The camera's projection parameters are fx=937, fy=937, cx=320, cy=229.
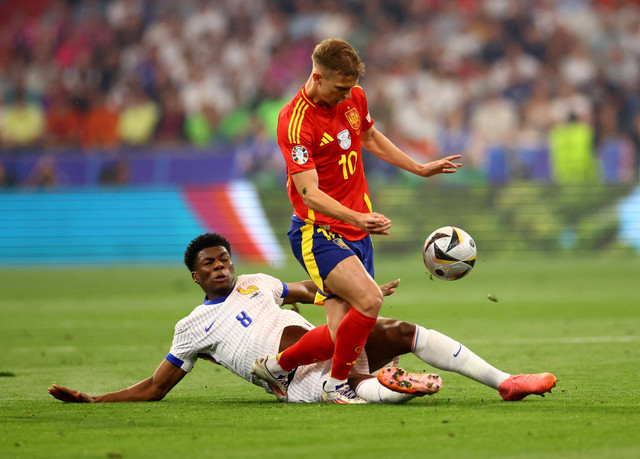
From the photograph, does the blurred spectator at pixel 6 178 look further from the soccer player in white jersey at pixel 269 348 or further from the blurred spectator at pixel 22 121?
the soccer player in white jersey at pixel 269 348

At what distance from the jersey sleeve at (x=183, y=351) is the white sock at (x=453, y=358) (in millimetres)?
1432

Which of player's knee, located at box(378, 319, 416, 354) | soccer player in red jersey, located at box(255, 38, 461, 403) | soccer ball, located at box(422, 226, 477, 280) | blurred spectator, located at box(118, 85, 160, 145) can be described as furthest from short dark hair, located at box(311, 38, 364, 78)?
blurred spectator, located at box(118, 85, 160, 145)

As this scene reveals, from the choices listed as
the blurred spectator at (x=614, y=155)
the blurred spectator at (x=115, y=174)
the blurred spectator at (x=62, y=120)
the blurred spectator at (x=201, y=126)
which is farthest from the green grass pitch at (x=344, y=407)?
the blurred spectator at (x=62, y=120)

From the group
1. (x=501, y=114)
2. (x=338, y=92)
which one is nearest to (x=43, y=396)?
(x=338, y=92)

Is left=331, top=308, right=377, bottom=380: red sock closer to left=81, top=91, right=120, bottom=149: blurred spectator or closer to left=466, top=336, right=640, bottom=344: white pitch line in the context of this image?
left=466, top=336, right=640, bottom=344: white pitch line

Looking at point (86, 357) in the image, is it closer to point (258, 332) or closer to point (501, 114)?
point (258, 332)

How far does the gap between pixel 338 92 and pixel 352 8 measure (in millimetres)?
19764

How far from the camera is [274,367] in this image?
571 centimetres

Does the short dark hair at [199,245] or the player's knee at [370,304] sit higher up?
the short dark hair at [199,245]

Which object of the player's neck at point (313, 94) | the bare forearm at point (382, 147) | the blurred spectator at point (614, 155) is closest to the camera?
the player's neck at point (313, 94)

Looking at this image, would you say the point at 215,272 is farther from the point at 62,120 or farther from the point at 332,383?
the point at 62,120

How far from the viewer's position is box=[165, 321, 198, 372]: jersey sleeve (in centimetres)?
594

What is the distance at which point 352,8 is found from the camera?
2481 centimetres

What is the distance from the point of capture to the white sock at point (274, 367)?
5703mm
